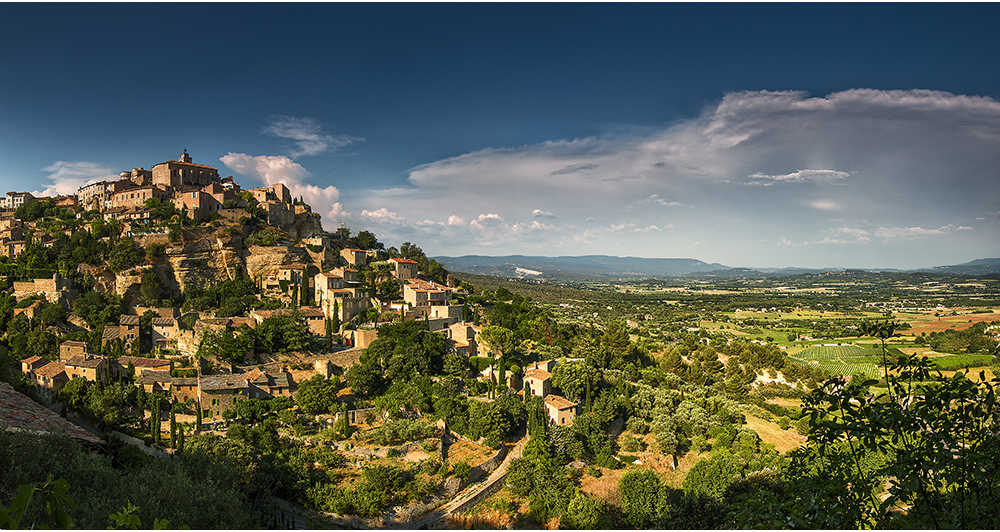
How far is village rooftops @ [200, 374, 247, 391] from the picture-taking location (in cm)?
2323

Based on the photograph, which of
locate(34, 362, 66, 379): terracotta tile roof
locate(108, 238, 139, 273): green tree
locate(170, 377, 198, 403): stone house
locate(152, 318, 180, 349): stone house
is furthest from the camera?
locate(108, 238, 139, 273): green tree

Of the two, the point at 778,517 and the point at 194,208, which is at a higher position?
the point at 194,208

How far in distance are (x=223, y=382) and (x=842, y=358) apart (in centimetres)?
5853

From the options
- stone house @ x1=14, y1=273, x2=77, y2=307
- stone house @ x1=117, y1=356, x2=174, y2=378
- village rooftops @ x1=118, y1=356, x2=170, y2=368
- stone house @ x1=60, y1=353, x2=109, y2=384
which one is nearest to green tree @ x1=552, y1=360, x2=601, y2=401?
stone house @ x1=117, y1=356, x2=174, y2=378

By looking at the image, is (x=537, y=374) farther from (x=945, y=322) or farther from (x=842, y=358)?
(x=945, y=322)

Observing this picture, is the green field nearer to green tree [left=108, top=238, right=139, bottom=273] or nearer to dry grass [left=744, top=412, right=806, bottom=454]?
dry grass [left=744, top=412, right=806, bottom=454]

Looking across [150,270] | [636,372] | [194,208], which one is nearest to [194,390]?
[150,270]

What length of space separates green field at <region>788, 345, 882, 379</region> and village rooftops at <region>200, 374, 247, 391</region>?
155 feet

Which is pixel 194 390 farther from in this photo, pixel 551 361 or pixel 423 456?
pixel 551 361

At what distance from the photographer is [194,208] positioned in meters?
41.1

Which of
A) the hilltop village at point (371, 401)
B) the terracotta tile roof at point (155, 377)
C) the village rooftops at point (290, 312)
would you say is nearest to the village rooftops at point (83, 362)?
the hilltop village at point (371, 401)

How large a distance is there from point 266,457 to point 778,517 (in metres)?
20.0

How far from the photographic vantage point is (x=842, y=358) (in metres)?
50.0

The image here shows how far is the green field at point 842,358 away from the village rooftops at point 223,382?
47.4 metres
